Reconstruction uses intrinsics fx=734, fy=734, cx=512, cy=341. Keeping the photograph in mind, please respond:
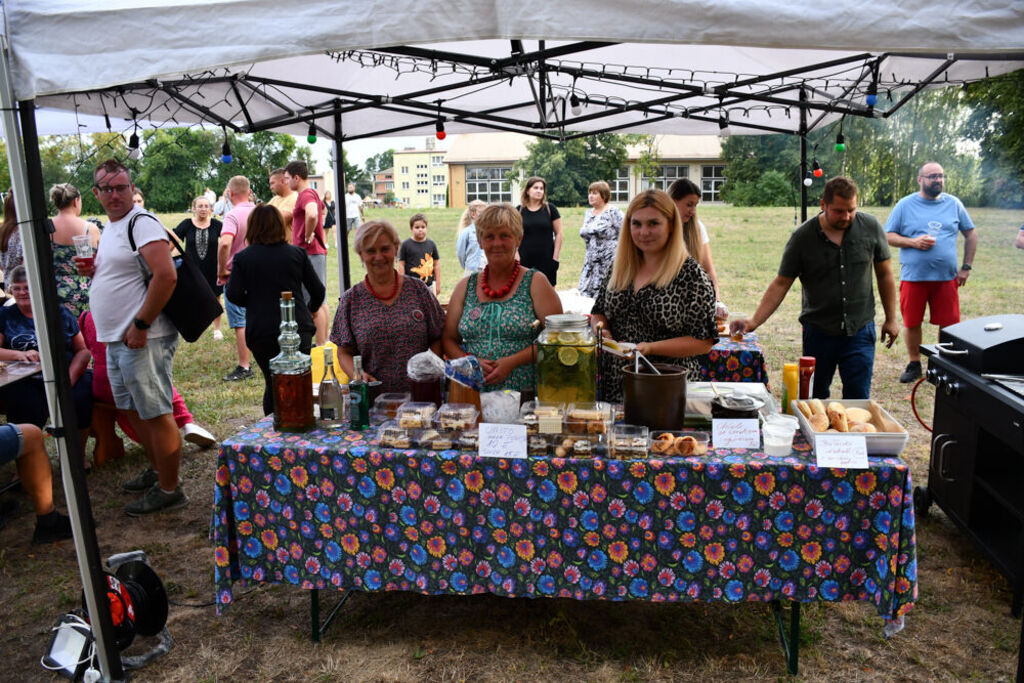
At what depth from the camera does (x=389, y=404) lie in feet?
8.30

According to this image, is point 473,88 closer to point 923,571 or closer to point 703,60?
point 703,60

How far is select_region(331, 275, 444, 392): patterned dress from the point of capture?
2.84m

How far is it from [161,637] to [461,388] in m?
1.42

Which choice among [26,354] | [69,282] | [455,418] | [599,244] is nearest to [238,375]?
[69,282]

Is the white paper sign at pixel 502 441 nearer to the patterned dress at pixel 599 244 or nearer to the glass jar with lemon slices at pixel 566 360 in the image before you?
the glass jar with lemon slices at pixel 566 360

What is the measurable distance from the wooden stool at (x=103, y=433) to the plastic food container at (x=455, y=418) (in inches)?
116

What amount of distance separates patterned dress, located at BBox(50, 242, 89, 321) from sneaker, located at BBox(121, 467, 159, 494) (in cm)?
151

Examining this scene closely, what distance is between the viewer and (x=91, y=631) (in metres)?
2.38

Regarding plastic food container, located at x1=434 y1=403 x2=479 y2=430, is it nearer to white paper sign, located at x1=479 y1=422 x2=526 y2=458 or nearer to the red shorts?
white paper sign, located at x1=479 y1=422 x2=526 y2=458

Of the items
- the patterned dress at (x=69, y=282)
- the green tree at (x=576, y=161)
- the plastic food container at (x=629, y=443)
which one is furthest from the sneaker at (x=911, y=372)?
the green tree at (x=576, y=161)

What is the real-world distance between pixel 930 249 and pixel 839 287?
8.88 ft

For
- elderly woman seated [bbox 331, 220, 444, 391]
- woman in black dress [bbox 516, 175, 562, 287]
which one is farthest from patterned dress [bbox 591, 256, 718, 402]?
woman in black dress [bbox 516, 175, 562, 287]

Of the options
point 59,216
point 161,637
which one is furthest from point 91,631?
point 59,216

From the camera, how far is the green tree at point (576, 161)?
2273 cm
